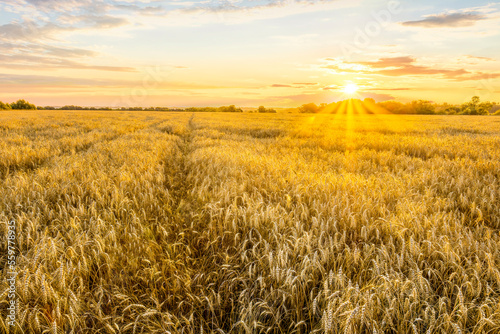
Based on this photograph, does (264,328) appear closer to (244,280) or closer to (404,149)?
(244,280)

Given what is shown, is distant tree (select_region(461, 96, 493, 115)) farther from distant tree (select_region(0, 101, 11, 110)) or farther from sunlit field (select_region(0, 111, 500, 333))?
distant tree (select_region(0, 101, 11, 110))

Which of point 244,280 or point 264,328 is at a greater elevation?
point 244,280

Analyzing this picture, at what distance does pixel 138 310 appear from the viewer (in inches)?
65.3

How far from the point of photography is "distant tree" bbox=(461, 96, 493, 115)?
7694 centimetres

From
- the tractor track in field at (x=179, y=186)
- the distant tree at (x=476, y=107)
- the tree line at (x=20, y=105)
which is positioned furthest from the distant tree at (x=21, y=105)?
the distant tree at (x=476, y=107)

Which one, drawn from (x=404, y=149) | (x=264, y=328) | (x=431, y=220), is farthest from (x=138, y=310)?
(x=404, y=149)

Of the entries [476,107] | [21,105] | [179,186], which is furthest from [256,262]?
[21,105]

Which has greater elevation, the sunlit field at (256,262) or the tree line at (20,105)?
the tree line at (20,105)

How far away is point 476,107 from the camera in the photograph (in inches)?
3344

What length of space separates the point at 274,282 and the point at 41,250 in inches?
71.6

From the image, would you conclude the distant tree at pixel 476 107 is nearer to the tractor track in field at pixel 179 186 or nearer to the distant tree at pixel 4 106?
the tractor track in field at pixel 179 186

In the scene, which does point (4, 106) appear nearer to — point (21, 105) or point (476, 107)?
point (21, 105)

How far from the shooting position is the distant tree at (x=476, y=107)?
76938 millimetres

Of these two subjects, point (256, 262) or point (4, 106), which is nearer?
point (256, 262)
